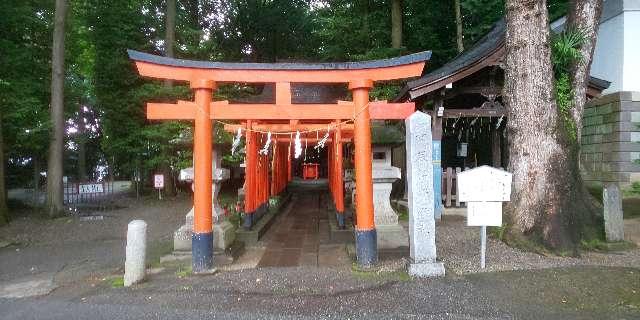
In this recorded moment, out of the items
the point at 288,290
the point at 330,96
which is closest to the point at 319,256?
the point at 288,290

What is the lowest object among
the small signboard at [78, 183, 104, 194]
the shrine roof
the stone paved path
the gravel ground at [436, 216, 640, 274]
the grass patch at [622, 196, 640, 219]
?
the stone paved path

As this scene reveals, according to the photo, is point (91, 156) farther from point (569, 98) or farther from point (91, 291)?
point (569, 98)

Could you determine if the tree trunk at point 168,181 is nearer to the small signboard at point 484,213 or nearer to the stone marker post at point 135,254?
the stone marker post at point 135,254

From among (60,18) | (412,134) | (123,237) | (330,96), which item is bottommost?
(123,237)

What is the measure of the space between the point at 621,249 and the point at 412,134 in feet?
14.0

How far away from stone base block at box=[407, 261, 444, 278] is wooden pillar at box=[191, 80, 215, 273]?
297 centimetres

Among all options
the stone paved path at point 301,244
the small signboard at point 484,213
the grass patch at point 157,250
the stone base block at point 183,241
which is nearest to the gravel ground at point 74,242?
the grass patch at point 157,250

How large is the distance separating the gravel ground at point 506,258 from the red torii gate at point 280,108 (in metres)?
1.32

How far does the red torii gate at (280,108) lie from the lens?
621 cm

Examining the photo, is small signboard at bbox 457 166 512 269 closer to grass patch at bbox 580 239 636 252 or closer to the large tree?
the large tree

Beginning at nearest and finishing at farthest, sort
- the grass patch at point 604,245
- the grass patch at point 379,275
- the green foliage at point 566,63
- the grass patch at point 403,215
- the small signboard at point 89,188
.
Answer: the grass patch at point 379,275
the grass patch at point 604,245
the green foliage at point 566,63
the grass patch at point 403,215
the small signboard at point 89,188

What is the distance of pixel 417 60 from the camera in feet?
20.6

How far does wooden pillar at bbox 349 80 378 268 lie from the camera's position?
6.24 metres

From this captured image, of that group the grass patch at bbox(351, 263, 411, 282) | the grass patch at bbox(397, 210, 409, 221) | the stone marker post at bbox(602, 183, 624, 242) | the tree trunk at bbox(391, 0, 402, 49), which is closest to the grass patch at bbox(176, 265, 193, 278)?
the grass patch at bbox(351, 263, 411, 282)
